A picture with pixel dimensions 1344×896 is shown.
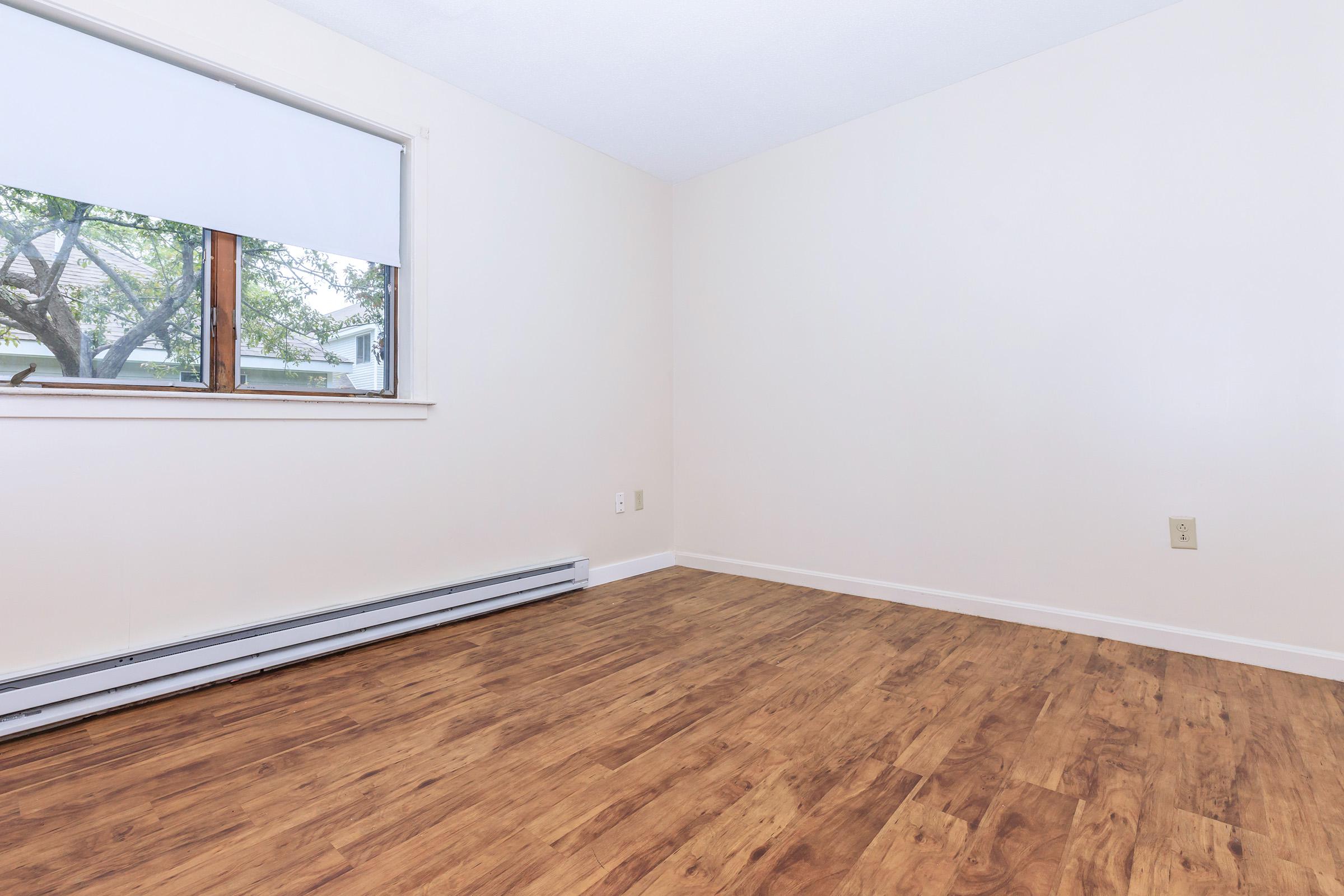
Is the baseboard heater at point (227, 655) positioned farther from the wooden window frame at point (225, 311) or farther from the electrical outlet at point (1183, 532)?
the electrical outlet at point (1183, 532)

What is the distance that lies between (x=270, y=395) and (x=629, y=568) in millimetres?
1980

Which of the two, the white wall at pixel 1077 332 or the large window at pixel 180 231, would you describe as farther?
the white wall at pixel 1077 332

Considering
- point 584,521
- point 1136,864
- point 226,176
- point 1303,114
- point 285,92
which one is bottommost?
point 1136,864

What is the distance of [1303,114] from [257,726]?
3763 millimetres

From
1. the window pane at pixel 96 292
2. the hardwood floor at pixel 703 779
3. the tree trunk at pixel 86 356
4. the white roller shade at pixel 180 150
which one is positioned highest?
the white roller shade at pixel 180 150

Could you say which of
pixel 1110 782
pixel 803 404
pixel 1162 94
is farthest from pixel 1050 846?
pixel 1162 94

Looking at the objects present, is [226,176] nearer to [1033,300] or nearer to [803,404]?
[803,404]

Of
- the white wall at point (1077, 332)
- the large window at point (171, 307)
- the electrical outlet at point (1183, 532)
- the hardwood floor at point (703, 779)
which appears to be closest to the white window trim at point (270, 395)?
the large window at point (171, 307)

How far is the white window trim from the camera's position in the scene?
5.98ft

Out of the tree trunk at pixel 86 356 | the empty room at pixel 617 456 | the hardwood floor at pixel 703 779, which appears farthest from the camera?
the tree trunk at pixel 86 356

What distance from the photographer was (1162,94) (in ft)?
7.56

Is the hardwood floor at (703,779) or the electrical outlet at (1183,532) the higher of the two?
the electrical outlet at (1183,532)

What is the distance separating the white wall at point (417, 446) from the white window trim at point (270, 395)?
0.02m

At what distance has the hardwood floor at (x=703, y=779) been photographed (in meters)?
1.15
